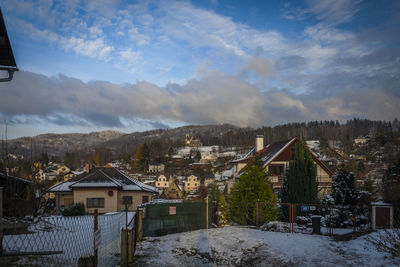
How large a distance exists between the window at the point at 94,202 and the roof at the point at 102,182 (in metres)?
1.52

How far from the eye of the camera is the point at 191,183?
101m

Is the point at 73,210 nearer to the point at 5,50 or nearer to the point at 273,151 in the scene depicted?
the point at 273,151

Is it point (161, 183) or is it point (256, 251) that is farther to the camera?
point (161, 183)

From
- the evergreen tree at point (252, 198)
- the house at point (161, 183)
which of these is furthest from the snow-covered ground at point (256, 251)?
the house at point (161, 183)

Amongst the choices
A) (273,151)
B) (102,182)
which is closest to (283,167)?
(273,151)

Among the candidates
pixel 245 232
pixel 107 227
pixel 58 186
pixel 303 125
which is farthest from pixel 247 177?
pixel 303 125

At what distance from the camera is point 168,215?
1482 cm

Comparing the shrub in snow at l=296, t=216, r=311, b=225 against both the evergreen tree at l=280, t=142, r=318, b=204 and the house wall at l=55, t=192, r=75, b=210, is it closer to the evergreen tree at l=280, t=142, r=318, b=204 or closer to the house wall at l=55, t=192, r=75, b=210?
the evergreen tree at l=280, t=142, r=318, b=204

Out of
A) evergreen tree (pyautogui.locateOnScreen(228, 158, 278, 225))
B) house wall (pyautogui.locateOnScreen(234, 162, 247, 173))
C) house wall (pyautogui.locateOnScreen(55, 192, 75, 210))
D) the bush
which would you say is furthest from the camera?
house wall (pyautogui.locateOnScreen(55, 192, 75, 210))

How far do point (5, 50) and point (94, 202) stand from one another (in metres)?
27.0

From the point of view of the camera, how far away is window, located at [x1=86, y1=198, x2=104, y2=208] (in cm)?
3094

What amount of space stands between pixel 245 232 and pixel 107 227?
286 inches

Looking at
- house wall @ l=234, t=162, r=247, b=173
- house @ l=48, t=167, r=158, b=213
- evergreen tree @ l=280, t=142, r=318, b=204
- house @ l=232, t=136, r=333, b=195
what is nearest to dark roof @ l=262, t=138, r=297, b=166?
house @ l=232, t=136, r=333, b=195

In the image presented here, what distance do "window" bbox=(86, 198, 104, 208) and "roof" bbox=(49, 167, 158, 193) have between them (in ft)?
4.98
